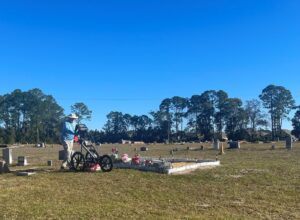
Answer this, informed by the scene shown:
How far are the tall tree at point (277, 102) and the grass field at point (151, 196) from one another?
9336 centimetres

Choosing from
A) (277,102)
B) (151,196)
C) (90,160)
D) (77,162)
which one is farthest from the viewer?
(277,102)

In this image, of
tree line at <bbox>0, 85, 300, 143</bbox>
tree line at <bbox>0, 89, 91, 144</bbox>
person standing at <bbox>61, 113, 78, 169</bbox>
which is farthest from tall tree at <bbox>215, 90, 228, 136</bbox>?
person standing at <bbox>61, 113, 78, 169</bbox>

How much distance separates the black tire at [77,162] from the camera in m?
Result: 16.7

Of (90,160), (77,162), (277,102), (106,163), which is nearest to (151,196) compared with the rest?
(106,163)

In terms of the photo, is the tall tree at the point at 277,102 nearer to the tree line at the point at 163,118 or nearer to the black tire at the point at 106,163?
the tree line at the point at 163,118

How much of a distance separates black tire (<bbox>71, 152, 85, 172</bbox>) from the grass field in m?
1.21

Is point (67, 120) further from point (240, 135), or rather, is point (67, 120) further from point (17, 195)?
point (240, 135)

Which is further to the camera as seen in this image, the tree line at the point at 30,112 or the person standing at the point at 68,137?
the tree line at the point at 30,112

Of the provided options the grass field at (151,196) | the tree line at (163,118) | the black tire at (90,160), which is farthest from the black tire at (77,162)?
the tree line at (163,118)

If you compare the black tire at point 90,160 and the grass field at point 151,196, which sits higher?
the black tire at point 90,160

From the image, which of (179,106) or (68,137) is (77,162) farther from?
(179,106)

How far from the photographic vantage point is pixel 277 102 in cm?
10550

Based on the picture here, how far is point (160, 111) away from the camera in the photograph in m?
120

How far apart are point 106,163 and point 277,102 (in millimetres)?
95185
